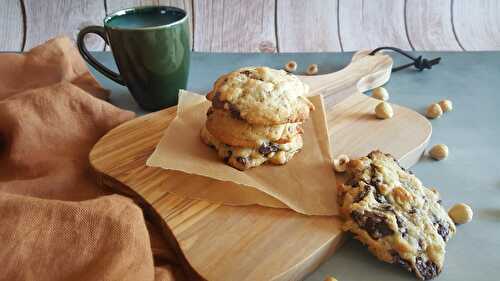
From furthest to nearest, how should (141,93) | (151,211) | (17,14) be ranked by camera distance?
(17,14) → (141,93) → (151,211)

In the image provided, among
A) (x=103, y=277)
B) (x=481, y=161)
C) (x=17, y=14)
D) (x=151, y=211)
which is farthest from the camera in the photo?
(x=17, y=14)

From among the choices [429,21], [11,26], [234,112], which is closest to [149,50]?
[234,112]

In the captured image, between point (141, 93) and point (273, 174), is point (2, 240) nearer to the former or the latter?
point (273, 174)

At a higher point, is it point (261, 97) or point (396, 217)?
point (261, 97)

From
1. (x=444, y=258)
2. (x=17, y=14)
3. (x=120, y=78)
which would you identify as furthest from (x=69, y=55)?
(x=444, y=258)

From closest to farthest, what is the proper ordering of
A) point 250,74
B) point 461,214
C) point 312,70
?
point 461,214
point 250,74
point 312,70

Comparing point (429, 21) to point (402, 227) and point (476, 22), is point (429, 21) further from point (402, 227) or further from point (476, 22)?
point (402, 227)
